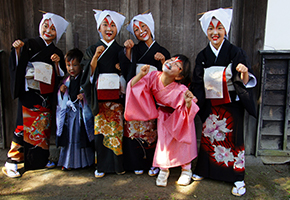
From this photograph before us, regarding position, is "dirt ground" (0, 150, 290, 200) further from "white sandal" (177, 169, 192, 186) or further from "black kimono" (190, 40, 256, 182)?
"black kimono" (190, 40, 256, 182)

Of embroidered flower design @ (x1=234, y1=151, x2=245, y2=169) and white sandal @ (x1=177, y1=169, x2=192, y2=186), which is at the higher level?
embroidered flower design @ (x1=234, y1=151, x2=245, y2=169)

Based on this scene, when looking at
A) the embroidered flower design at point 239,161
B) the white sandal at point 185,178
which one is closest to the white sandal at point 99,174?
the white sandal at point 185,178

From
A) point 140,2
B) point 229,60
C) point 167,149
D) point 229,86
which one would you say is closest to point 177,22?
point 140,2

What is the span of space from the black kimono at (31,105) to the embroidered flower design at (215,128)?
230 cm

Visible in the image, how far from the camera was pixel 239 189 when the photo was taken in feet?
9.37

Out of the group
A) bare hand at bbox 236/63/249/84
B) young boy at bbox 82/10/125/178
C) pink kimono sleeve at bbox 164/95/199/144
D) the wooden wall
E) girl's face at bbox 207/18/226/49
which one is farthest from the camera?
the wooden wall

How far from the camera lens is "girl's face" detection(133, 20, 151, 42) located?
319 cm

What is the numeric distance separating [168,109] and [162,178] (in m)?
0.92

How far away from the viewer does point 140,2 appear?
3865 millimetres

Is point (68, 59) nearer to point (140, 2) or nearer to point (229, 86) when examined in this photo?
point (140, 2)

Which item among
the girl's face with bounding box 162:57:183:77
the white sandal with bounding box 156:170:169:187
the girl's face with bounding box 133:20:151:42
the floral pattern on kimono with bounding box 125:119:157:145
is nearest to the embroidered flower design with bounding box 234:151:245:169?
the white sandal with bounding box 156:170:169:187

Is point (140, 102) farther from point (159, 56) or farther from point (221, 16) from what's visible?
point (221, 16)

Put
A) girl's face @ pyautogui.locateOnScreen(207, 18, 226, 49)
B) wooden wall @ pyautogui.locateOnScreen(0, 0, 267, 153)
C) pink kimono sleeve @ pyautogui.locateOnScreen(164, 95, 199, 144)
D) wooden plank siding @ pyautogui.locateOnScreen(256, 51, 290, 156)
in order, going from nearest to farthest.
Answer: pink kimono sleeve @ pyautogui.locateOnScreen(164, 95, 199, 144), girl's face @ pyautogui.locateOnScreen(207, 18, 226, 49), wooden plank siding @ pyautogui.locateOnScreen(256, 51, 290, 156), wooden wall @ pyautogui.locateOnScreen(0, 0, 267, 153)

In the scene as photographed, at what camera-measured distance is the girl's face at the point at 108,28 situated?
314 centimetres
